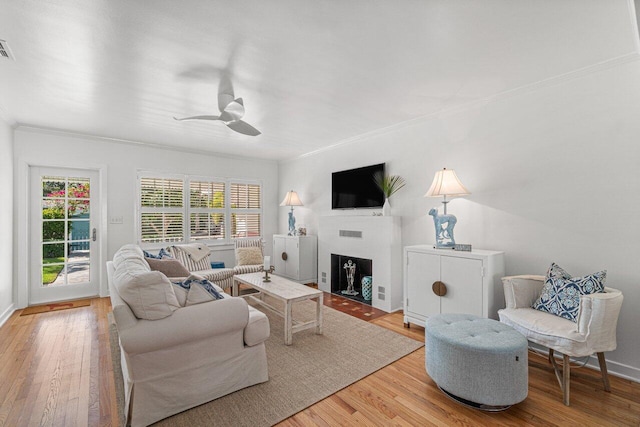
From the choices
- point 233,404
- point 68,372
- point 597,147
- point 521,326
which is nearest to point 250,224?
point 68,372

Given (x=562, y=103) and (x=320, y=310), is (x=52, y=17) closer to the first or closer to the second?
(x=320, y=310)

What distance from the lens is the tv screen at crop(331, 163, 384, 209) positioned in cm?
438

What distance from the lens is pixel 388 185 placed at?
4.16m

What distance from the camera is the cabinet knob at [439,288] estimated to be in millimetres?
3074

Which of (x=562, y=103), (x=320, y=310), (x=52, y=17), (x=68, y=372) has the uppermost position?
(x=52, y=17)

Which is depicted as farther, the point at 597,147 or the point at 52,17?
the point at 597,147

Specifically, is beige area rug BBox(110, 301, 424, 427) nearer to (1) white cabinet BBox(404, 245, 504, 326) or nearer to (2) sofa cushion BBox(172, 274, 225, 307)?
(1) white cabinet BBox(404, 245, 504, 326)

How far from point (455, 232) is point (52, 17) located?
12.9 feet

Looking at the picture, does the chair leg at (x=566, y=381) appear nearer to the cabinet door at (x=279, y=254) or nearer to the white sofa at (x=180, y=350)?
the white sofa at (x=180, y=350)

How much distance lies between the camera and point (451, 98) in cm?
317

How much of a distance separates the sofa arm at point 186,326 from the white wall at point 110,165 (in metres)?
3.59

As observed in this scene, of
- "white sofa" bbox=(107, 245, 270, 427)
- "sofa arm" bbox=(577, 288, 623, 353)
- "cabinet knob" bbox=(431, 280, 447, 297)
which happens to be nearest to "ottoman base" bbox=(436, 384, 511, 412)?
"sofa arm" bbox=(577, 288, 623, 353)

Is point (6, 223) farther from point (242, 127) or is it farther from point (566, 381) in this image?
point (566, 381)

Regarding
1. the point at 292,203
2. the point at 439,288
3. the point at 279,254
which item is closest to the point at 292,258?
the point at 279,254
